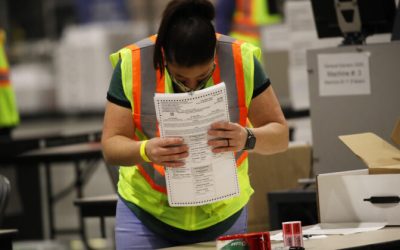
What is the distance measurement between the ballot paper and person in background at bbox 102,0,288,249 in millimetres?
83

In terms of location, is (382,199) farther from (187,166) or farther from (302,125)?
(302,125)

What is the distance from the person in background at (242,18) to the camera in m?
10.5

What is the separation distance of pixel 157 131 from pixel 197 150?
265mm

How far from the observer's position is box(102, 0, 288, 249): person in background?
345 centimetres

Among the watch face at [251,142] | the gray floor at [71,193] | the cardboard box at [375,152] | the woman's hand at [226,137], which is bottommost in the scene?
the gray floor at [71,193]

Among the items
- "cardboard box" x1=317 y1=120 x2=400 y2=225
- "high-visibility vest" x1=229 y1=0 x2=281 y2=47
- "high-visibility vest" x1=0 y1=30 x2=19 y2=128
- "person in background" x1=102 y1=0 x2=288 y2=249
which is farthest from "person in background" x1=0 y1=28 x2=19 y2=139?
"cardboard box" x1=317 y1=120 x2=400 y2=225

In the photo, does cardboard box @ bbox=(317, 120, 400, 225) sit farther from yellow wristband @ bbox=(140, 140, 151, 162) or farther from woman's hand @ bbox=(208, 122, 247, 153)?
yellow wristband @ bbox=(140, 140, 151, 162)

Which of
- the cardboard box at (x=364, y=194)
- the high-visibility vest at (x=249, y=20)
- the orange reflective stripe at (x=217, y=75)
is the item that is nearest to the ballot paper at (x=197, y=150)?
the orange reflective stripe at (x=217, y=75)

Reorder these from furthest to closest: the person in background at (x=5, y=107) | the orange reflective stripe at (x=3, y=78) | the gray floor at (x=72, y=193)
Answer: the orange reflective stripe at (x=3, y=78) < the person in background at (x=5, y=107) < the gray floor at (x=72, y=193)

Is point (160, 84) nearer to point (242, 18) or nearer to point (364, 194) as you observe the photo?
point (364, 194)

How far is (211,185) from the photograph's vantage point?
338cm

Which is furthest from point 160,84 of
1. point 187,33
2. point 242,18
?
point 242,18

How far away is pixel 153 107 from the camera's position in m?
3.49

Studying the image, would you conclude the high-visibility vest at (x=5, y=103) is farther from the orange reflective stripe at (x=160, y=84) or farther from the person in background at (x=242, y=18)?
the orange reflective stripe at (x=160, y=84)
